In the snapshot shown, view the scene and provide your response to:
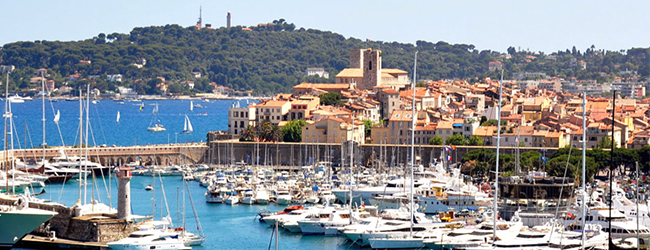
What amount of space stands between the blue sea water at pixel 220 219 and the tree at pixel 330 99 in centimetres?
2279

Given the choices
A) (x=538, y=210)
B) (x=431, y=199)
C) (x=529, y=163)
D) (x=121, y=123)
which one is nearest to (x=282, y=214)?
(x=431, y=199)

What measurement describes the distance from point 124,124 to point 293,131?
2192 inches

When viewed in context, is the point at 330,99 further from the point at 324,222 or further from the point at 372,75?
the point at 324,222

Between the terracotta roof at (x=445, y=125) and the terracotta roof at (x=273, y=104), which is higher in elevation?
the terracotta roof at (x=273, y=104)

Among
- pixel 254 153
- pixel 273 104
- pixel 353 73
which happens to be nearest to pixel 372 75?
pixel 353 73

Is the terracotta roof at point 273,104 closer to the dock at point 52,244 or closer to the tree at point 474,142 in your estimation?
the tree at point 474,142

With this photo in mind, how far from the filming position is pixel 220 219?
40.7 metres

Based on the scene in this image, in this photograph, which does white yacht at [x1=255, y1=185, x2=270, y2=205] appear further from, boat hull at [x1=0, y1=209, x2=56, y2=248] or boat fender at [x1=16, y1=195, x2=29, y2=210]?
boat hull at [x1=0, y1=209, x2=56, y2=248]

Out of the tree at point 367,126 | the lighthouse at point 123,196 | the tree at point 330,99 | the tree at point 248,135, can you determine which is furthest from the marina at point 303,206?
the tree at point 330,99

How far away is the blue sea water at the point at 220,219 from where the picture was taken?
115ft

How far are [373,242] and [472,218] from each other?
460cm

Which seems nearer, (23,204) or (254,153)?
(23,204)


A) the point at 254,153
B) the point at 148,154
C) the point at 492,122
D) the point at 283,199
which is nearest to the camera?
the point at 283,199

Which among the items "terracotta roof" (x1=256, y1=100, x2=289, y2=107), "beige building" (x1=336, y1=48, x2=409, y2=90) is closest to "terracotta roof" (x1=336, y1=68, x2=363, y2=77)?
"beige building" (x1=336, y1=48, x2=409, y2=90)
